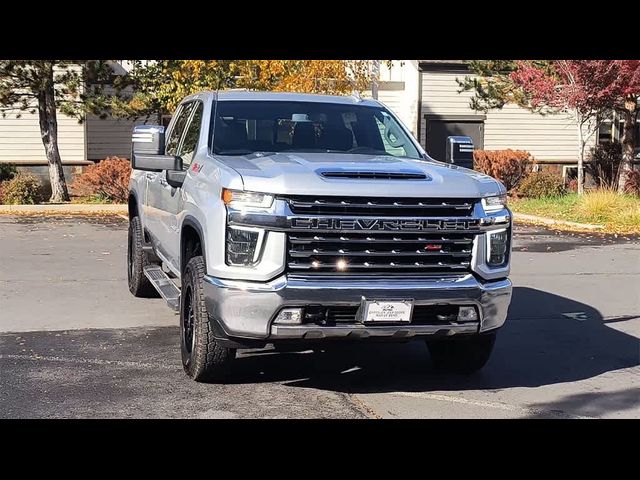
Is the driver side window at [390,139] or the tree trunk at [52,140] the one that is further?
the tree trunk at [52,140]

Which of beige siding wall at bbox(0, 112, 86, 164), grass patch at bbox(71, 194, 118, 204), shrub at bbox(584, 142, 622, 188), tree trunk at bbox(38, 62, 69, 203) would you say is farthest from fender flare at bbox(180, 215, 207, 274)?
shrub at bbox(584, 142, 622, 188)

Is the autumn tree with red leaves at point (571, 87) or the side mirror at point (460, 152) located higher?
the autumn tree with red leaves at point (571, 87)

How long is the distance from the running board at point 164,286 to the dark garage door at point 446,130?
772 inches

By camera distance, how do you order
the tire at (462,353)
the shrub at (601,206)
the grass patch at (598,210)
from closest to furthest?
1. the tire at (462,353)
2. the grass patch at (598,210)
3. the shrub at (601,206)

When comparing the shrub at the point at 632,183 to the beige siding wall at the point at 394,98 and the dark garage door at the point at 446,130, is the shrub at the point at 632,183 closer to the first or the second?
the dark garage door at the point at 446,130

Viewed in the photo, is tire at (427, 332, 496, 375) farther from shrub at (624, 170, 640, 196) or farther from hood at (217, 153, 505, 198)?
shrub at (624, 170, 640, 196)

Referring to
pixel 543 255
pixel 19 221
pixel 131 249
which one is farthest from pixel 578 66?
pixel 131 249

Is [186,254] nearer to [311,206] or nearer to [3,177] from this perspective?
[311,206]

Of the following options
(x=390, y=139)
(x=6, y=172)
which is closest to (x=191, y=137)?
(x=390, y=139)

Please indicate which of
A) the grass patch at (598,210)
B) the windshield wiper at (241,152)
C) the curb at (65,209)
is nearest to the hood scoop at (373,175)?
the windshield wiper at (241,152)

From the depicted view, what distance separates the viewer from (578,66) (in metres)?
21.0

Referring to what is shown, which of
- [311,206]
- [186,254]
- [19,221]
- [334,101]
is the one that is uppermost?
[334,101]

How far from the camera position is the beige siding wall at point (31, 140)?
25219 millimetres

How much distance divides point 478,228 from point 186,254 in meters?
2.18
